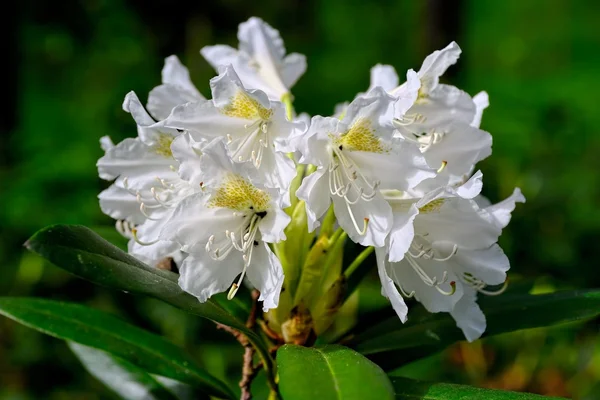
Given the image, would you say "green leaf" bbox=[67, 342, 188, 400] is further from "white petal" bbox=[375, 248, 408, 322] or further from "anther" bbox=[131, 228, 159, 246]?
"white petal" bbox=[375, 248, 408, 322]

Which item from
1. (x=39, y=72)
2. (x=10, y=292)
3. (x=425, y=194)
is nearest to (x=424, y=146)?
(x=425, y=194)

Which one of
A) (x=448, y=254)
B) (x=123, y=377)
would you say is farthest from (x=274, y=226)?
(x=123, y=377)

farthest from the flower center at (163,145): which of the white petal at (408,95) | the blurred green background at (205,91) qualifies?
the blurred green background at (205,91)

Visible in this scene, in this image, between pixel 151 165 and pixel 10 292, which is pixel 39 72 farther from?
pixel 151 165

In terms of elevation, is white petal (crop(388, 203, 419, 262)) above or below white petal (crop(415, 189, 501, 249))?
above

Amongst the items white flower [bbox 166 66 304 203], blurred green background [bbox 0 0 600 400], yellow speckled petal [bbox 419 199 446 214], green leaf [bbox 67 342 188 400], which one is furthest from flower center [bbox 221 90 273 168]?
blurred green background [bbox 0 0 600 400]

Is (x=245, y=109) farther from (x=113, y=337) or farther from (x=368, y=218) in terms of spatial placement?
(x=113, y=337)
